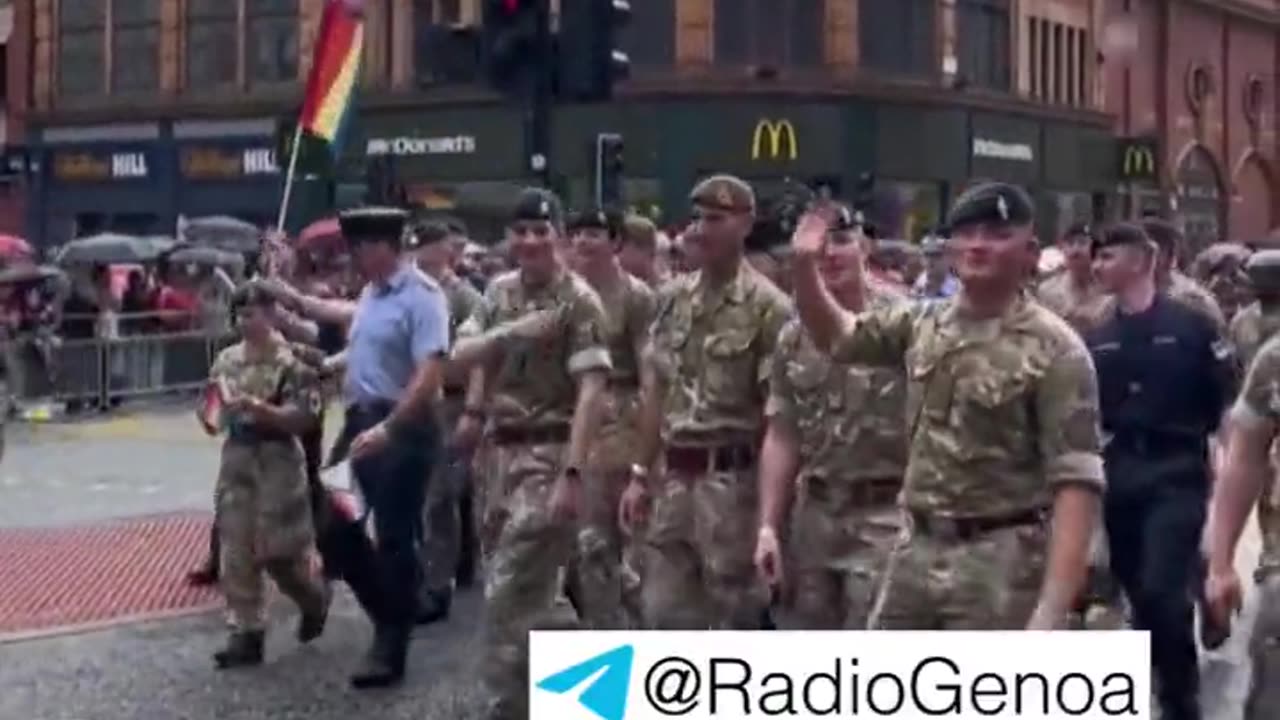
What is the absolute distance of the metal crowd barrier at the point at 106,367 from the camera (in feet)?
81.7

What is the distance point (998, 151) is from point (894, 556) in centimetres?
3864

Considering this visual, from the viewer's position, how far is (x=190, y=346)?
91.8ft

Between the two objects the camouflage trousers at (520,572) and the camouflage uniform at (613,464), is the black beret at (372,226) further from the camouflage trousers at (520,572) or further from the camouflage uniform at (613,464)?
the camouflage trousers at (520,572)

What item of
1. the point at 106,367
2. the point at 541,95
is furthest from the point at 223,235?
the point at 541,95

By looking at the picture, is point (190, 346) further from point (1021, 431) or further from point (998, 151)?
point (1021, 431)

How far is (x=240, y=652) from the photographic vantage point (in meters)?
10.4

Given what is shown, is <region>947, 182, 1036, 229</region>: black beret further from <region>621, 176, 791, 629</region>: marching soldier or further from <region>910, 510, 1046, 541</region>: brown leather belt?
<region>621, 176, 791, 629</region>: marching soldier

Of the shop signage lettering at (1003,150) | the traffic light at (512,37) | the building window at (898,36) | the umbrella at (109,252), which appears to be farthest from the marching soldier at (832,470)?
the shop signage lettering at (1003,150)

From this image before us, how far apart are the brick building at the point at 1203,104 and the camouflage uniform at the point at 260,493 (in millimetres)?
36779

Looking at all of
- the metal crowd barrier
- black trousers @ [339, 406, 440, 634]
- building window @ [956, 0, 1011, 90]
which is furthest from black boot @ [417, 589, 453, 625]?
building window @ [956, 0, 1011, 90]

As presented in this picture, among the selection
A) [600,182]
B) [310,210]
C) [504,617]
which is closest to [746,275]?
[504,617]

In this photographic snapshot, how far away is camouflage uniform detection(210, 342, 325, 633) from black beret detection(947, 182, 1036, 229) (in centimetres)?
525

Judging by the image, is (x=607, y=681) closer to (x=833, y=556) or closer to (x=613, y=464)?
(x=833, y=556)

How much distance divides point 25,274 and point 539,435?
18.7 m
